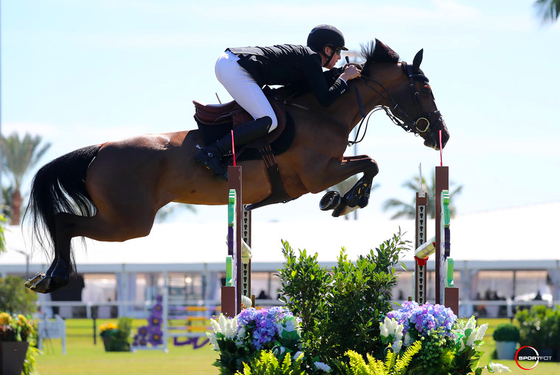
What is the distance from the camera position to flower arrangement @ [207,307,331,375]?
144 inches

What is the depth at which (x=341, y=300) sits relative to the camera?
4000mm

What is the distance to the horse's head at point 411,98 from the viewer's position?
5.13 meters

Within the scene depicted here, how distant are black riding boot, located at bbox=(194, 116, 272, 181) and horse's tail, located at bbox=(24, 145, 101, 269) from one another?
2.71 feet

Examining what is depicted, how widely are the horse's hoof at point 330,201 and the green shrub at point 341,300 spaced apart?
0.81 m

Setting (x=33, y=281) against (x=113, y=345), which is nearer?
(x=33, y=281)

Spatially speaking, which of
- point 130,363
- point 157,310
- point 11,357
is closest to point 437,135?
point 11,357

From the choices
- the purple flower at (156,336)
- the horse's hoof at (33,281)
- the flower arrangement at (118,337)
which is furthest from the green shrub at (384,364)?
the flower arrangement at (118,337)

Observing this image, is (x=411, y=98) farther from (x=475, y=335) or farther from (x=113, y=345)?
(x=113, y=345)

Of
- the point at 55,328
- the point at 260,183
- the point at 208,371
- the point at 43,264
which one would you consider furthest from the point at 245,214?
the point at 43,264

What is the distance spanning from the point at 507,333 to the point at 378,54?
7.77m

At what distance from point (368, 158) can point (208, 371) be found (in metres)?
5.36

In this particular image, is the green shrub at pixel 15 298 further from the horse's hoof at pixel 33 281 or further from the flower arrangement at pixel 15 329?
the horse's hoof at pixel 33 281

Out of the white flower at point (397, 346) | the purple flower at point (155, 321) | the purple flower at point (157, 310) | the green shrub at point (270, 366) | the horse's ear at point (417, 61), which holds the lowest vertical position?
the purple flower at point (155, 321)

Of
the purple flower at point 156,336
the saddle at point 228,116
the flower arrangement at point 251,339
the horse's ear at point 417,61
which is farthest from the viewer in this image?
the purple flower at point 156,336
